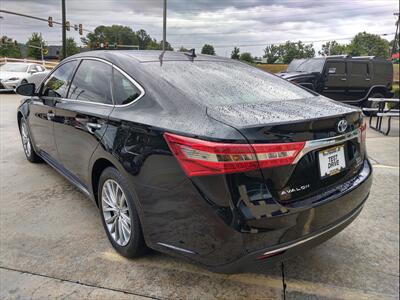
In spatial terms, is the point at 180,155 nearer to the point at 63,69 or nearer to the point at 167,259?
the point at 167,259

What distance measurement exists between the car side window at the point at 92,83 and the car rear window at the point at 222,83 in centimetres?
42

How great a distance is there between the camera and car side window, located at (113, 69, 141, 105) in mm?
2564

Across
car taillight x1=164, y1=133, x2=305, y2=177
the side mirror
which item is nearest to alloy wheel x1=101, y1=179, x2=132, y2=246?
car taillight x1=164, y1=133, x2=305, y2=177

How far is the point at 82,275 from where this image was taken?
2566mm

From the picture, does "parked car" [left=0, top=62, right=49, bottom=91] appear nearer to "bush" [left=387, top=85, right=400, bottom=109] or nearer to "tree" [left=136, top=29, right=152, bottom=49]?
"bush" [left=387, top=85, right=400, bottom=109]

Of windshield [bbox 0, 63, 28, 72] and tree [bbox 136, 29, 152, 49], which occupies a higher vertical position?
tree [bbox 136, 29, 152, 49]

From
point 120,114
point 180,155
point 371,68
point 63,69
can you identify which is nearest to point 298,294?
Answer: point 180,155

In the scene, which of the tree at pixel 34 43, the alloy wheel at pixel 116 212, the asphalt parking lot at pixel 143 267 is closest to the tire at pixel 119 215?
the alloy wheel at pixel 116 212

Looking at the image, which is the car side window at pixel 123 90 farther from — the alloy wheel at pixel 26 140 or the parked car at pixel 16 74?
the parked car at pixel 16 74

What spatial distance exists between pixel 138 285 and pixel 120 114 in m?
1.19

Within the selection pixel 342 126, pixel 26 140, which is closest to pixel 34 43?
pixel 26 140

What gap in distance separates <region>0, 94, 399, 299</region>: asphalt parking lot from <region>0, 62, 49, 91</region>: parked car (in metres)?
12.4

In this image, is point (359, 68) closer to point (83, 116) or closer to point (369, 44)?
point (83, 116)

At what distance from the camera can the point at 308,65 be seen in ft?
39.1
